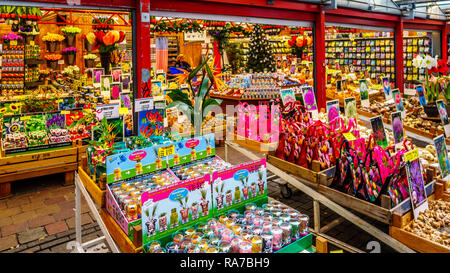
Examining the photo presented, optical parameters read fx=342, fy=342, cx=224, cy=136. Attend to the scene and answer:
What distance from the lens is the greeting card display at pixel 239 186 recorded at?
81.4 inches

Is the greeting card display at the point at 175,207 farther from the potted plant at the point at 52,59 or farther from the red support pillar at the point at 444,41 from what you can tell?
the red support pillar at the point at 444,41

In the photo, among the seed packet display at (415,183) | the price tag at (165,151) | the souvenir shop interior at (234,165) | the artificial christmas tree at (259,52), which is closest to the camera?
the souvenir shop interior at (234,165)

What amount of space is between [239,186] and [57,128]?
374cm

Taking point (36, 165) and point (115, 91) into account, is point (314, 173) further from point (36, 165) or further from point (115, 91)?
point (115, 91)

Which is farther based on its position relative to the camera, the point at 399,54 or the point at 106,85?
the point at 399,54

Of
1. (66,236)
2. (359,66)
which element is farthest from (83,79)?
(359,66)

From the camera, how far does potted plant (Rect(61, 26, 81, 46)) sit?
11.1 metres

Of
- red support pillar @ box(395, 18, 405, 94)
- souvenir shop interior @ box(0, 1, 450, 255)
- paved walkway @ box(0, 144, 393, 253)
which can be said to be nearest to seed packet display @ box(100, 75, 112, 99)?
souvenir shop interior @ box(0, 1, 450, 255)

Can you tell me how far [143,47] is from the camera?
493cm

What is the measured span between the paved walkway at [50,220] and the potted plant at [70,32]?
307 inches

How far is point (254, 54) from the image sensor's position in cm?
913

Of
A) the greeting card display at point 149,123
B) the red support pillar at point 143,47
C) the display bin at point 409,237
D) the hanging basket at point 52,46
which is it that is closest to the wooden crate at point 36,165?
the red support pillar at point 143,47

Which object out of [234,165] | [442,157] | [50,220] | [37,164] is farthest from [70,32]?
[442,157]
